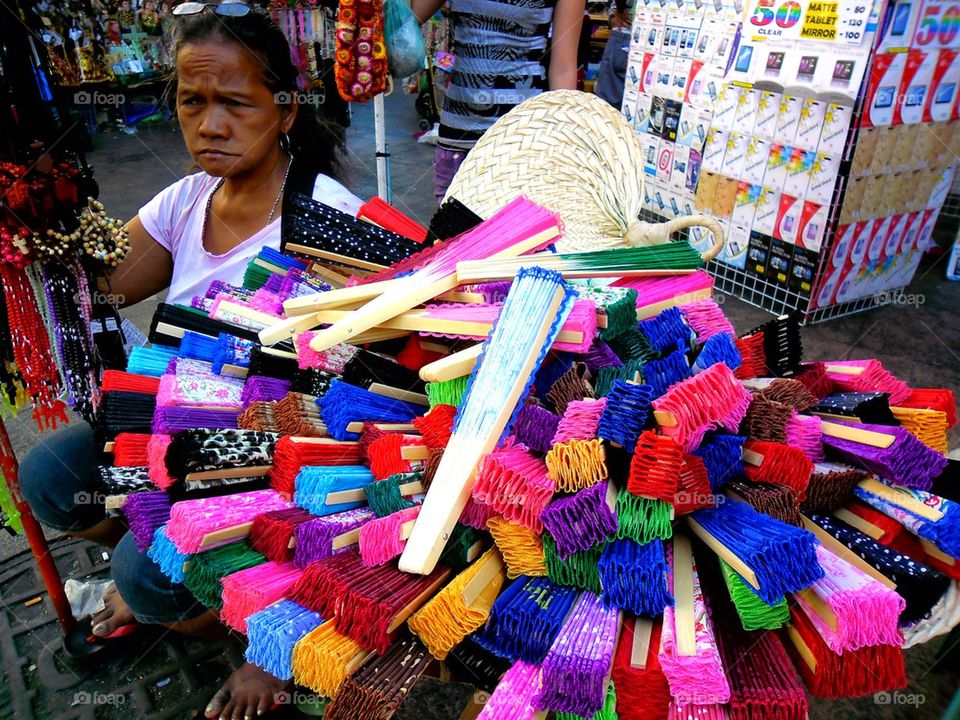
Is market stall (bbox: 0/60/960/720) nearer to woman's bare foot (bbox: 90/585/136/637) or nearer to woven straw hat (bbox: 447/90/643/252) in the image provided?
woven straw hat (bbox: 447/90/643/252)

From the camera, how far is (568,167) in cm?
184

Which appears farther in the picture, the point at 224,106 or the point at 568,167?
the point at 224,106

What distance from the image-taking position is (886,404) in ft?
3.71

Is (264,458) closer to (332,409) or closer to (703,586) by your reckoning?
(332,409)

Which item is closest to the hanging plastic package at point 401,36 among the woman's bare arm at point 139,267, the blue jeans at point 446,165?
the blue jeans at point 446,165

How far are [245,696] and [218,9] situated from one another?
196 cm

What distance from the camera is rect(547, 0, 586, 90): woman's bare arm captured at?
106 inches

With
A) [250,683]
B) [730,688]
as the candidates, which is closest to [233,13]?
[250,683]

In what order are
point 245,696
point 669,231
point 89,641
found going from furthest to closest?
point 89,641, point 245,696, point 669,231

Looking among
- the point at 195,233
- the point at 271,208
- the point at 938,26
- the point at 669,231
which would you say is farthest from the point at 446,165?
the point at 938,26

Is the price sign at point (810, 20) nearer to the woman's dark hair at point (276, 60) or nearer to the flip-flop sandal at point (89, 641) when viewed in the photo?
the woman's dark hair at point (276, 60)

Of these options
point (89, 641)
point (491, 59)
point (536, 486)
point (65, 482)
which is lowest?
point (89, 641)

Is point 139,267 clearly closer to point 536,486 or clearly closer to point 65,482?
point 65,482

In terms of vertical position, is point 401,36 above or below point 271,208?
above
